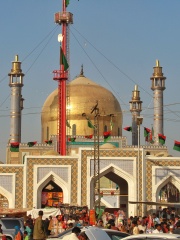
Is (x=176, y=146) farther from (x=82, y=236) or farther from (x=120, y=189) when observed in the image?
(x=82, y=236)

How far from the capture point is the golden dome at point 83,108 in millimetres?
54562

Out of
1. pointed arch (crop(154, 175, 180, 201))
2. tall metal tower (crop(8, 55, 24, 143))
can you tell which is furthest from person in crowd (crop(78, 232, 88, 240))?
tall metal tower (crop(8, 55, 24, 143))

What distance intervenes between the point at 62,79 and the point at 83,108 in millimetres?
11986

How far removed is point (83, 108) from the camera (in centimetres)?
5459

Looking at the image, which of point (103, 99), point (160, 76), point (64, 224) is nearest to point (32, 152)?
point (103, 99)

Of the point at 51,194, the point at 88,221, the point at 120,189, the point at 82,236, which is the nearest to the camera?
the point at 82,236

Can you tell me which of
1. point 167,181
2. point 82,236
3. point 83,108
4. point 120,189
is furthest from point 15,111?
point 82,236

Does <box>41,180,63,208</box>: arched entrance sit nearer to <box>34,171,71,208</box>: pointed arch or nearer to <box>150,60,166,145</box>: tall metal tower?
<box>34,171,71,208</box>: pointed arch

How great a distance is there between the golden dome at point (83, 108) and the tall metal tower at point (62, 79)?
10010 millimetres

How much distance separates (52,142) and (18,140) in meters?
2.37

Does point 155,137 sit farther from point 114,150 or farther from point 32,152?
point 114,150

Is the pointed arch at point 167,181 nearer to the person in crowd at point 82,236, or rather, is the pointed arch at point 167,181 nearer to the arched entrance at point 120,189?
the arched entrance at point 120,189

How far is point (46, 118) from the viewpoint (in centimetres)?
5662

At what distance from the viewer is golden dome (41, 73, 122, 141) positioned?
54.6m
